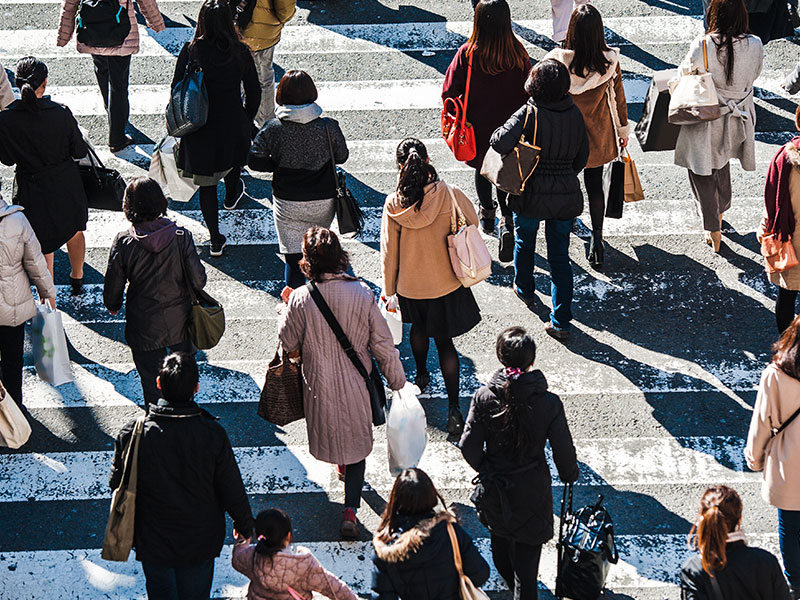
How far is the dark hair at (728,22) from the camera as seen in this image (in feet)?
27.1

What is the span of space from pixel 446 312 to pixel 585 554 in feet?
6.22

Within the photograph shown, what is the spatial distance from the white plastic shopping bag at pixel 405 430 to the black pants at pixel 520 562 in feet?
2.79

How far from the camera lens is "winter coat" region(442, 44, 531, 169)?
8484mm

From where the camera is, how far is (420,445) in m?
6.66

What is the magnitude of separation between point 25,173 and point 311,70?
4.52m

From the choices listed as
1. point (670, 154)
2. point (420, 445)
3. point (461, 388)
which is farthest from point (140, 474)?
point (670, 154)

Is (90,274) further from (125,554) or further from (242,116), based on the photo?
(125,554)

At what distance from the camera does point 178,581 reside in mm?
5703

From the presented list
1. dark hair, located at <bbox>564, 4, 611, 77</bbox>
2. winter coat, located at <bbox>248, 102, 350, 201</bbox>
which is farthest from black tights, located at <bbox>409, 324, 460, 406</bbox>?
dark hair, located at <bbox>564, 4, 611, 77</bbox>

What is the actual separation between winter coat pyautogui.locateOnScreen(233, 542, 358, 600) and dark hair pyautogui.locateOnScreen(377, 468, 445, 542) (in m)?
0.48

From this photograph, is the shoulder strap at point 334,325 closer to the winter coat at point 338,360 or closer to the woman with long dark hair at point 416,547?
the winter coat at point 338,360

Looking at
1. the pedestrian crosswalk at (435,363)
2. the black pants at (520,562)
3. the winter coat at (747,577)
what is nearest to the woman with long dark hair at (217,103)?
the pedestrian crosswalk at (435,363)

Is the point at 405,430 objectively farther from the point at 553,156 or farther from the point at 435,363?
the point at 553,156

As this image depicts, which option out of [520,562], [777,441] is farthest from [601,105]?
[520,562]
